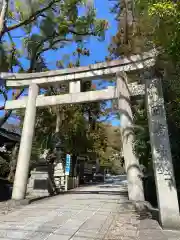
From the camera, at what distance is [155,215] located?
6711mm

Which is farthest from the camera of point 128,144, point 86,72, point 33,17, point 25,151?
point 33,17

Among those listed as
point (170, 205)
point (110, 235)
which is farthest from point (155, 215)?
point (110, 235)

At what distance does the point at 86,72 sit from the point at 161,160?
508 centimetres

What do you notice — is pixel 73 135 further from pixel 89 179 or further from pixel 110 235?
pixel 110 235

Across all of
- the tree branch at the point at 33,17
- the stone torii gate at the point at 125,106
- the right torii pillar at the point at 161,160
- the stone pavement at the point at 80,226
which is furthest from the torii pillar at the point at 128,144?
the tree branch at the point at 33,17

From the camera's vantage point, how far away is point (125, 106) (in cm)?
899

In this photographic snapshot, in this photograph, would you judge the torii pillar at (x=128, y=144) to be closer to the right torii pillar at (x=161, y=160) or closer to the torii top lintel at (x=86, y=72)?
the torii top lintel at (x=86, y=72)

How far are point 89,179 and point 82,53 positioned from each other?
51.7ft

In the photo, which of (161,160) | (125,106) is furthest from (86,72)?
(161,160)

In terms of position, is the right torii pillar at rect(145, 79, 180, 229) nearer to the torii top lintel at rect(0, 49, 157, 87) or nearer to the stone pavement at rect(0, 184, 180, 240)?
the stone pavement at rect(0, 184, 180, 240)

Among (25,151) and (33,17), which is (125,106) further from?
(33,17)

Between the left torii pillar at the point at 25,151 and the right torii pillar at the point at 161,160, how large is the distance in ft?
16.3

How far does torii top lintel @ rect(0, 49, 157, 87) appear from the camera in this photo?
28.0ft

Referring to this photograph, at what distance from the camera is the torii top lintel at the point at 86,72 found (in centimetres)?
853
